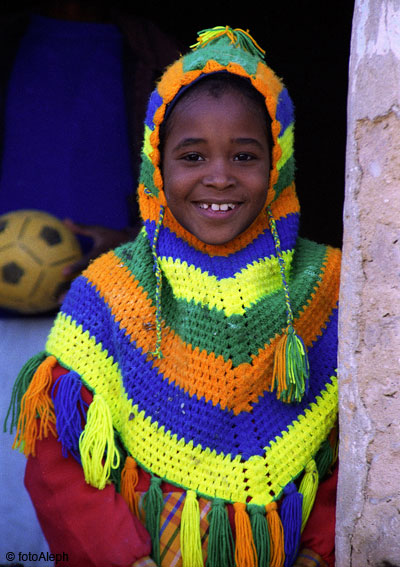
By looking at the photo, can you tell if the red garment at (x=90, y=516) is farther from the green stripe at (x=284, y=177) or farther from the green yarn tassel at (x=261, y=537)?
the green stripe at (x=284, y=177)

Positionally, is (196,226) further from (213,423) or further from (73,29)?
(73,29)

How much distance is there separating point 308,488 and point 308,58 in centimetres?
225

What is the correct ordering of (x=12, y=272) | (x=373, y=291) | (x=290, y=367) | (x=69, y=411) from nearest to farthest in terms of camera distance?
(x=373, y=291)
(x=290, y=367)
(x=69, y=411)
(x=12, y=272)

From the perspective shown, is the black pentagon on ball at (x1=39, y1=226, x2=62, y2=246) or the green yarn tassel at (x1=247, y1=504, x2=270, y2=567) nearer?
the green yarn tassel at (x1=247, y1=504, x2=270, y2=567)

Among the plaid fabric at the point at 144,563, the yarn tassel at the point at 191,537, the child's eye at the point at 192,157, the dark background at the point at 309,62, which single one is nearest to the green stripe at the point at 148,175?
the child's eye at the point at 192,157

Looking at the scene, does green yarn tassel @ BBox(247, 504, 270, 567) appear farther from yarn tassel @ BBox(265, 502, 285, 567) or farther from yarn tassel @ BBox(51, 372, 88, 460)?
yarn tassel @ BBox(51, 372, 88, 460)

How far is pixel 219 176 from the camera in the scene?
1552 millimetres

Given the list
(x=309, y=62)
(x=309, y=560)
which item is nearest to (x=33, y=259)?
(x=309, y=560)

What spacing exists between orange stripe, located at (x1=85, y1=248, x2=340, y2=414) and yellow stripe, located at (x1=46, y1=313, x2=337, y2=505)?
118mm

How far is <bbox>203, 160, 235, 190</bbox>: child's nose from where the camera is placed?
5.09 ft

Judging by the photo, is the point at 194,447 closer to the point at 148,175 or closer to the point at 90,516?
the point at 90,516

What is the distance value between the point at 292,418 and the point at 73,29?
1.97 metres

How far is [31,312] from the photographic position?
8.66ft

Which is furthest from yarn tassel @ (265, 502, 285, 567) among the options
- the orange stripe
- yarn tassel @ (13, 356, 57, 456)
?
yarn tassel @ (13, 356, 57, 456)
